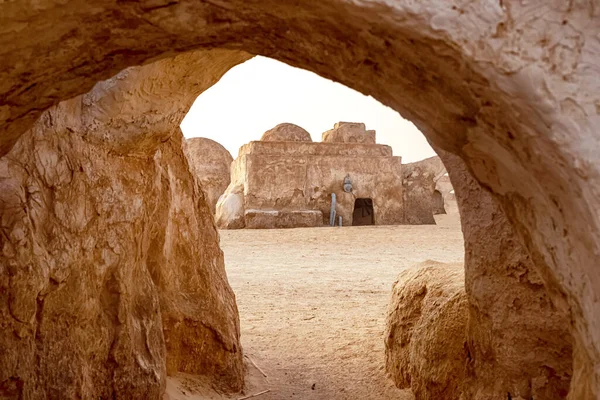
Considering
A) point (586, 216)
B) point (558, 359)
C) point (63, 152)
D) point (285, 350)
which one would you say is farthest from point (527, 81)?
point (285, 350)

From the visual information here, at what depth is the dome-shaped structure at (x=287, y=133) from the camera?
17.4 m

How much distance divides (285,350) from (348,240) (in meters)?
7.03

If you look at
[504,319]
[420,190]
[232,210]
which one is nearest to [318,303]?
[504,319]

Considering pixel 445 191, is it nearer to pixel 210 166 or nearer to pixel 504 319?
pixel 210 166

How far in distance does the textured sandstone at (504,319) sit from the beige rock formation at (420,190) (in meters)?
13.3

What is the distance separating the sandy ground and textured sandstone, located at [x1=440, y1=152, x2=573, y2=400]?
113 cm

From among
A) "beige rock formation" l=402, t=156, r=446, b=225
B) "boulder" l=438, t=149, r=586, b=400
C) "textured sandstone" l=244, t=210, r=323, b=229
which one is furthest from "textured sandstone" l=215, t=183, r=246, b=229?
"boulder" l=438, t=149, r=586, b=400

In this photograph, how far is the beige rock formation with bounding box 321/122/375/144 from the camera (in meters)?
17.1

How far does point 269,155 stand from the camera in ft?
48.6

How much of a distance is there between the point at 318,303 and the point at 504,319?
398 centimetres

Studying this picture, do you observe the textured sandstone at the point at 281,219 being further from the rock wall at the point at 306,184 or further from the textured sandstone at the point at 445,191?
the textured sandstone at the point at 445,191

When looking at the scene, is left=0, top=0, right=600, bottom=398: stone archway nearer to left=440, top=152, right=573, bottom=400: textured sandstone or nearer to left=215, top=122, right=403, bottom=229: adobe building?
left=440, top=152, right=573, bottom=400: textured sandstone

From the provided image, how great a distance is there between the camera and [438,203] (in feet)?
56.0

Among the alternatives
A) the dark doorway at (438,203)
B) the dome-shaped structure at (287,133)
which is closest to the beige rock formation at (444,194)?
the dark doorway at (438,203)
